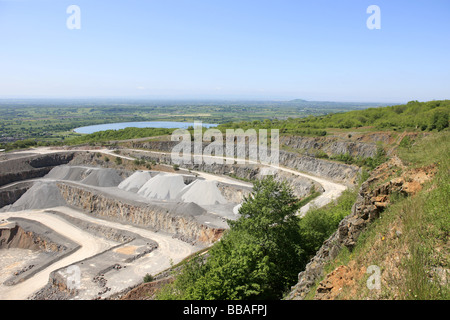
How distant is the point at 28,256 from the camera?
39.3m

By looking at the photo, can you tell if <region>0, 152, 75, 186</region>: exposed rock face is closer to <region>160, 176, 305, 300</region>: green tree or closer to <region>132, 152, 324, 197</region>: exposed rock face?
<region>132, 152, 324, 197</region>: exposed rock face

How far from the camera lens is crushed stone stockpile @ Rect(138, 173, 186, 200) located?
165ft

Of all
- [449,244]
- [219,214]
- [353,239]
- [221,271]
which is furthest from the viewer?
[219,214]

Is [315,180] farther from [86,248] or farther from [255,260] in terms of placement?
[86,248]

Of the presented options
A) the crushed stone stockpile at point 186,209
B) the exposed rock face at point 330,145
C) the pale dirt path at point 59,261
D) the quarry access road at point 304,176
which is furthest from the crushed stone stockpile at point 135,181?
the exposed rock face at point 330,145

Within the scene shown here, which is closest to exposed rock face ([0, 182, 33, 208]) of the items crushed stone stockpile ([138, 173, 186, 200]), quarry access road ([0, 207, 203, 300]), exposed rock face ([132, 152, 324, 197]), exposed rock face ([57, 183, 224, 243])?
quarry access road ([0, 207, 203, 300])

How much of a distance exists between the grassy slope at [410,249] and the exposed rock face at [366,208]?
0.38m

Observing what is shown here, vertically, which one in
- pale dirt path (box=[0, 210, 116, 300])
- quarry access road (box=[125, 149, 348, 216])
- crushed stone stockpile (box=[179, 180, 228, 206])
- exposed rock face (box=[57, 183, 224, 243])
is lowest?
pale dirt path (box=[0, 210, 116, 300])

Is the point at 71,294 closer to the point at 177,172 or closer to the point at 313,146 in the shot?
the point at 177,172

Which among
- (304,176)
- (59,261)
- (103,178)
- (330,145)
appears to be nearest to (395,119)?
(330,145)

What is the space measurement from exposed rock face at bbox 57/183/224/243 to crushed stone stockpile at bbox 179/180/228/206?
6.27 m

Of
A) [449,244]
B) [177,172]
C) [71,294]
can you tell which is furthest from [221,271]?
[177,172]

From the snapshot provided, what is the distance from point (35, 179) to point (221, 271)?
6447 centimetres

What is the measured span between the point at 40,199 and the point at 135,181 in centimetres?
1774
